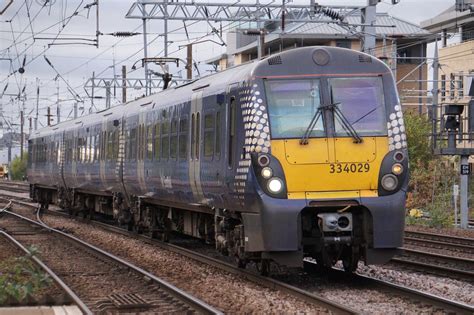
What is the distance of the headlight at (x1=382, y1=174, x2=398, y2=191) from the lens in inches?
455

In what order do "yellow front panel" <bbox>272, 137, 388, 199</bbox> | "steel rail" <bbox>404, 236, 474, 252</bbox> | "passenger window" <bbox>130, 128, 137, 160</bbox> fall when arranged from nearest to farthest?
"yellow front panel" <bbox>272, 137, 388, 199</bbox>, "steel rail" <bbox>404, 236, 474, 252</bbox>, "passenger window" <bbox>130, 128, 137, 160</bbox>


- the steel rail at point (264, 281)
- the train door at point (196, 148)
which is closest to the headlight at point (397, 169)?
the steel rail at point (264, 281)

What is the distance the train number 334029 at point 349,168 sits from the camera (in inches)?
453

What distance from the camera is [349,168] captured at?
11539 millimetres

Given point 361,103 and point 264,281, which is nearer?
point 361,103

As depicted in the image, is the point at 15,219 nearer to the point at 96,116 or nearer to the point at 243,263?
the point at 96,116

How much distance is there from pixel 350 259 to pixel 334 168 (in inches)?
59.7

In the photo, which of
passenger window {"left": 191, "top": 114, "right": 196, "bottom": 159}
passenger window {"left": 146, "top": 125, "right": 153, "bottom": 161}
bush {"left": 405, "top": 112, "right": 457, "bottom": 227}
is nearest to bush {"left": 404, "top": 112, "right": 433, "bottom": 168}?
bush {"left": 405, "top": 112, "right": 457, "bottom": 227}

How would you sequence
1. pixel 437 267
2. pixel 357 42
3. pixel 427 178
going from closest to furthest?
pixel 437 267 → pixel 427 178 → pixel 357 42

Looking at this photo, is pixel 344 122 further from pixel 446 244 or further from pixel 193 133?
pixel 446 244

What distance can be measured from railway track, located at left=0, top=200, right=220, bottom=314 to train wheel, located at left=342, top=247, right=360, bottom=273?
2.43m

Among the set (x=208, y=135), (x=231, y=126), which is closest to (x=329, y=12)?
(x=208, y=135)

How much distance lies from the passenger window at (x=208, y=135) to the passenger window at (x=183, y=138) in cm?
136

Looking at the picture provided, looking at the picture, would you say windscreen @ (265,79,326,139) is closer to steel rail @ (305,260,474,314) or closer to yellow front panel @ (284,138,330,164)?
yellow front panel @ (284,138,330,164)
